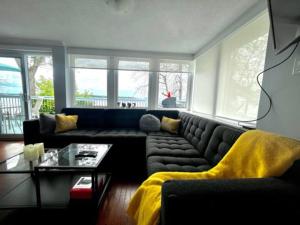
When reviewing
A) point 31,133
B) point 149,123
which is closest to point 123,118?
point 149,123

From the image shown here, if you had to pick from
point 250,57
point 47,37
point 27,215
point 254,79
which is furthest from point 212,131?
point 47,37

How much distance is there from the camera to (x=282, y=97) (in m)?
1.33

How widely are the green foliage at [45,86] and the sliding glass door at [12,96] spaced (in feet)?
0.94

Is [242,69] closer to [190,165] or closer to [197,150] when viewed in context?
[197,150]

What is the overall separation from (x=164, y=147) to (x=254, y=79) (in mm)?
1353

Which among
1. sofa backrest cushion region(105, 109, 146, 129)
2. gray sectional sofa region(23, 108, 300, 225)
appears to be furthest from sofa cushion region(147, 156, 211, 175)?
sofa backrest cushion region(105, 109, 146, 129)

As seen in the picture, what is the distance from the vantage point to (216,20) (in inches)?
83.9

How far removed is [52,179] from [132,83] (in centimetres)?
263

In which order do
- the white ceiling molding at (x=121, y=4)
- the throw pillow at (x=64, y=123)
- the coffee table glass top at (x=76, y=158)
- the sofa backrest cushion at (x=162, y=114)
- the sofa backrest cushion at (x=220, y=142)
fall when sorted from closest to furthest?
the sofa backrest cushion at (x=220, y=142), the coffee table glass top at (x=76, y=158), the white ceiling molding at (x=121, y=4), the throw pillow at (x=64, y=123), the sofa backrest cushion at (x=162, y=114)

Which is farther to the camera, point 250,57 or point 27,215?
point 250,57

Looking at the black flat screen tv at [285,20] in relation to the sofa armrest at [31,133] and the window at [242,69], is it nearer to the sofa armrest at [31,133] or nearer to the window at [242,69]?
the window at [242,69]

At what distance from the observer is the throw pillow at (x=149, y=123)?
2971 mm

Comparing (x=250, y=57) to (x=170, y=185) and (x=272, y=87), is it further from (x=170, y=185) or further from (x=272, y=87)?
(x=170, y=185)

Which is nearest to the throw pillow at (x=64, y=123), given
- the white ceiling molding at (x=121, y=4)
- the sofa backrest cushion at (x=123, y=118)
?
the sofa backrest cushion at (x=123, y=118)
